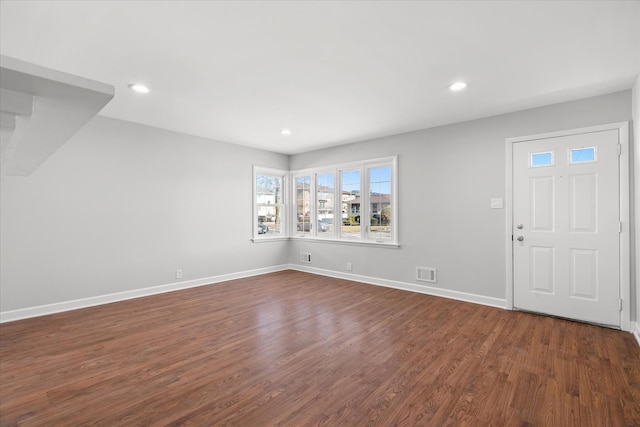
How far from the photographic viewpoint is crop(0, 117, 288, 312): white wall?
12.0ft

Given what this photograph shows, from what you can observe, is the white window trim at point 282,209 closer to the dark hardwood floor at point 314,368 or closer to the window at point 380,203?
the window at point 380,203

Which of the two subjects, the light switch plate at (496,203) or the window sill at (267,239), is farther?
the window sill at (267,239)

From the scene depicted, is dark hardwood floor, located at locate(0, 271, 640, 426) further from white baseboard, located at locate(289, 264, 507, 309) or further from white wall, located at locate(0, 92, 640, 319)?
white wall, located at locate(0, 92, 640, 319)

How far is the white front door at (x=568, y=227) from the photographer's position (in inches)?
131

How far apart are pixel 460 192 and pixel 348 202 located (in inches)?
81.0

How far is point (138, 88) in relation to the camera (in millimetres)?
3234

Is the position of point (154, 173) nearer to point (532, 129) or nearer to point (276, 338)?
point (276, 338)

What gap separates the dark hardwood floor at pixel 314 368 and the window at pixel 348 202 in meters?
1.79

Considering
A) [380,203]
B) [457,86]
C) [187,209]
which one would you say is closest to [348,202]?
[380,203]

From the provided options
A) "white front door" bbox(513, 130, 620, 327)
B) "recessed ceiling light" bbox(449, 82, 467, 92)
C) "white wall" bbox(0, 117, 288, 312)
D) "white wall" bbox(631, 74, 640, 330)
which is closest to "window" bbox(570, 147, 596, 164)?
"white front door" bbox(513, 130, 620, 327)

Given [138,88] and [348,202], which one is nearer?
[138,88]

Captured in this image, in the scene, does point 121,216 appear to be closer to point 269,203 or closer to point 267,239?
point 267,239

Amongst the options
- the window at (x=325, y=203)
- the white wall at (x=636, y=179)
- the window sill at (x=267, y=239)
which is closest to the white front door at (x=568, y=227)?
the white wall at (x=636, y=179)

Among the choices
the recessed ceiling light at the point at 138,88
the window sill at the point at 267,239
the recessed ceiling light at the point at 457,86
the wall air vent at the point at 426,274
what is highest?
the recessed ceiling light at the point at 457,86
